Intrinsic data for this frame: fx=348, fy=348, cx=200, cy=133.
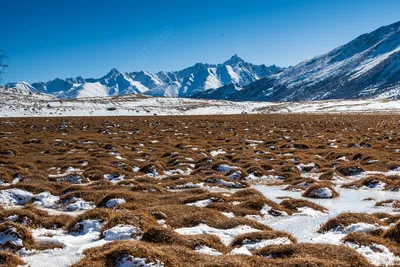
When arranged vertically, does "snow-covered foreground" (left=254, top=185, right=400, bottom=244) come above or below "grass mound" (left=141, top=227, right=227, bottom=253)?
below

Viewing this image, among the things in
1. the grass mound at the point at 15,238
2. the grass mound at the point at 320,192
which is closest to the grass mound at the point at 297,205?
the grass mound at the point at 320,192

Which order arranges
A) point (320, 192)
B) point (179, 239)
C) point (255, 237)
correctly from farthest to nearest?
point (320, 192), point (255, 237), point (179, 239)

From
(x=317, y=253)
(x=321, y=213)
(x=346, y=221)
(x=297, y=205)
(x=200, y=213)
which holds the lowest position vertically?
(x=321, y=213)

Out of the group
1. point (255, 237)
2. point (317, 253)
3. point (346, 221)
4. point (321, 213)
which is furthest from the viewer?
point (321, 213)

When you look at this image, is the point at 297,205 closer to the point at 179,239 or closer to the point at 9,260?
the point at 179,239

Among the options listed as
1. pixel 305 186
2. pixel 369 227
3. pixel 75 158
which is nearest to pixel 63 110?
pixel 75 158

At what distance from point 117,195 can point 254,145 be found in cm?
2544

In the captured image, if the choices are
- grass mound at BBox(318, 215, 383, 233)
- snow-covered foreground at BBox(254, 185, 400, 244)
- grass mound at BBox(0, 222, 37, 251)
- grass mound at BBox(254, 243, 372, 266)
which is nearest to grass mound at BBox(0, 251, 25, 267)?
grass mound at BBox(0, 222, 37, 251)

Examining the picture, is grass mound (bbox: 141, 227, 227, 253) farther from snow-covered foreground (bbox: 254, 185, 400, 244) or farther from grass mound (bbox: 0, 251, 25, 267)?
grass mound (bbox: 0, 251, 25, 267)

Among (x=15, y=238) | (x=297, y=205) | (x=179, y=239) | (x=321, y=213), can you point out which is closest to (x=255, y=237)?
(x=179, y=239)

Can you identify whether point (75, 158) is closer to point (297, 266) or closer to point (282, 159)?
point (282, 159)

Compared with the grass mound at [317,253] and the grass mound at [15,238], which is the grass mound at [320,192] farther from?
the grass mound at [15,238]

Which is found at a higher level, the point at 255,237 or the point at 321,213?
the point at 255,237

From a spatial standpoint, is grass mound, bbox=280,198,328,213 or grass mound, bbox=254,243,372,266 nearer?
grass mound, bbox=254,243,372,266
